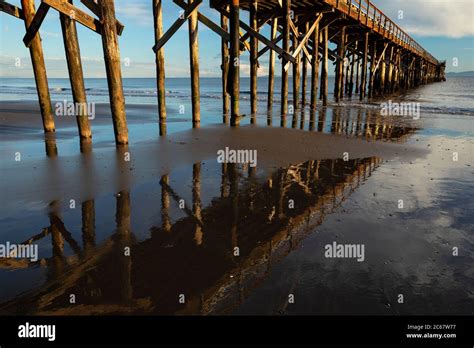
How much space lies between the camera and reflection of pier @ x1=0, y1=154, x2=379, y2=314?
93.9 inches

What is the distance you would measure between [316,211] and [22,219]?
3.44 m

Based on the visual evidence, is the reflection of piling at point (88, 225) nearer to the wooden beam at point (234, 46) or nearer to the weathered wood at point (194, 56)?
the wooden beam at point (234, 46)

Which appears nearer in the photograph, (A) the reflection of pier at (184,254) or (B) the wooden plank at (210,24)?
(A) the reflection of pier at (184,254)

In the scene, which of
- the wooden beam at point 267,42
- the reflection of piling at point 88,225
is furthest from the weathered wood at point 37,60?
the wooden beam at point 267,42

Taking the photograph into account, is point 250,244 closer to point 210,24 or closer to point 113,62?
point 113,62

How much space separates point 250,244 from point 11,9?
315 inches

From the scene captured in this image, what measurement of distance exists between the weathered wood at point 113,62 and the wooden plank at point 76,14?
0.15 m

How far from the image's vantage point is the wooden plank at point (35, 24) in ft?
23.1

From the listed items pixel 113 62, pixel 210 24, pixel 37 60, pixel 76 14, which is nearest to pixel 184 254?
pixel 113 62

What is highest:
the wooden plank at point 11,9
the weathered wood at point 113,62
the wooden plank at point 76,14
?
the wooden plank at point 11,9

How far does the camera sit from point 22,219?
373 centimetres

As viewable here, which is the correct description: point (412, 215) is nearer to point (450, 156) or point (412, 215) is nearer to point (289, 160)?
point (289, 160)

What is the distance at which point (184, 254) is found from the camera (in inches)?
119

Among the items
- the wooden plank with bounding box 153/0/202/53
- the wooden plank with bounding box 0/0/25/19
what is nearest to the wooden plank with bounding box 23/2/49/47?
the wooden plank with bounding box 0/0/25/19
